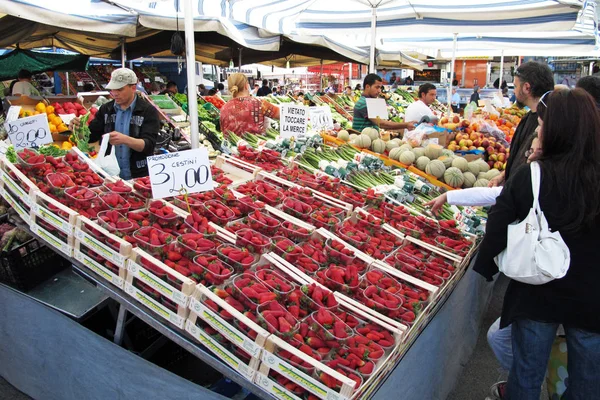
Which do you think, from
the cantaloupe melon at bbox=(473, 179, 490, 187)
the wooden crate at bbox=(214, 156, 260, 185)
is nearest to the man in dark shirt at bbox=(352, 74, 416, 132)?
the cantaloupe melon at bbox=(473, 179, 490, 187)

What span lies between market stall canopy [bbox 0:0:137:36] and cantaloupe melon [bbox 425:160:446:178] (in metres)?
4.36

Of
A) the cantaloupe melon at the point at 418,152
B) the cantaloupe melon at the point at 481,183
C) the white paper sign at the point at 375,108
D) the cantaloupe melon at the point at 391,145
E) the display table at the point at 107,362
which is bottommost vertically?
the display table at the point at 107,362

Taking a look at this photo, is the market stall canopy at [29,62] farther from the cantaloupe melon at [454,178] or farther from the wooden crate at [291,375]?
the wooden crate at [291,375]

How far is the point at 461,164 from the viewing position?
443cm

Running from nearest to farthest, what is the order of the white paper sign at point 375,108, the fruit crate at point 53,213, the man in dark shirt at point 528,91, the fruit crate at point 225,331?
the fruit crate at point 225,331 → the fruit crate at point 53,213 → the man in dark shirt at point 528,91 → the white paper sign at point 375,108

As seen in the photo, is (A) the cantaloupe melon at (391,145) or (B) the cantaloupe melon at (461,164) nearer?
(B) the cantaloupe melon at (461,164)

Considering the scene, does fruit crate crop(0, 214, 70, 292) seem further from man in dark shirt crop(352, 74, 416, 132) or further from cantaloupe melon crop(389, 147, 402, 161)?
man in dark shirt crop(352, 74, 416, 132)

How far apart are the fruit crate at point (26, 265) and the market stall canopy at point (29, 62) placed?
26.0 ft

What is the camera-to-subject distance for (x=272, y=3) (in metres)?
8.51

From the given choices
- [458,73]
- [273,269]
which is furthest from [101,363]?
[458,73]

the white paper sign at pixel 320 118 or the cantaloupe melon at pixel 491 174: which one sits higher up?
the white paper sign at pixel 320 118

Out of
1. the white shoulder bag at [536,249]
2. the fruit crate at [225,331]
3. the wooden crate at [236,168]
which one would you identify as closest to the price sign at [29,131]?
the wooden crate at [236,168]

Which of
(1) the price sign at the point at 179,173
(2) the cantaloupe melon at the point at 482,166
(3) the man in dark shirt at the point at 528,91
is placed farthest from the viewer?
(2) the cantaloupe melon at the point at 482,166

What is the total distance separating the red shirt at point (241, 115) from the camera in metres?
5.16
